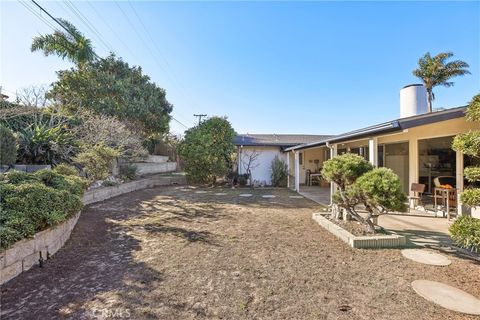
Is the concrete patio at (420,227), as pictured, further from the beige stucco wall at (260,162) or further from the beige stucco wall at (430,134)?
the beige stucco wall at (260,162)

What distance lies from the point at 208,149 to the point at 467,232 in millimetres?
11549

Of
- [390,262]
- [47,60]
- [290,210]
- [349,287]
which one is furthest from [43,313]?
[47,60]

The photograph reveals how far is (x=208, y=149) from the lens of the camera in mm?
13555

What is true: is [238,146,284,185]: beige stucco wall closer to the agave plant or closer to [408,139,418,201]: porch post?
[408,139,418,201]: porch post

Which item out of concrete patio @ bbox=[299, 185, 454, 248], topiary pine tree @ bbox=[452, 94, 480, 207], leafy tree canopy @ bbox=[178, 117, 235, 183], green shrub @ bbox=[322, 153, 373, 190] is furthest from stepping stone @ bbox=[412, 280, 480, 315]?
leafy tree canopy @ bbox=[178, 117, 235, 183]

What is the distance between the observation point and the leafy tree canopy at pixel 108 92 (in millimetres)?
15258

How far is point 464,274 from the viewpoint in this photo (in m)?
3.38

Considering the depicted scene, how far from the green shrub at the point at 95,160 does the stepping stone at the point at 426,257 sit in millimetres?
9616

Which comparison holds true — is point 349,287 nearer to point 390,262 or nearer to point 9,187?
point 390,262

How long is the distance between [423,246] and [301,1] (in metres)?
8.43

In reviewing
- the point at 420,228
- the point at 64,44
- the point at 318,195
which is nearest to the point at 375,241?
the point at 420,228

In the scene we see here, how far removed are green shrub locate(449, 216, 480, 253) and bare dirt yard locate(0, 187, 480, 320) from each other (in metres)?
0.49

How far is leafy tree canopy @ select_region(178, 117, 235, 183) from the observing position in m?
13.6

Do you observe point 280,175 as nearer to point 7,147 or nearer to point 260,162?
point 260,162
